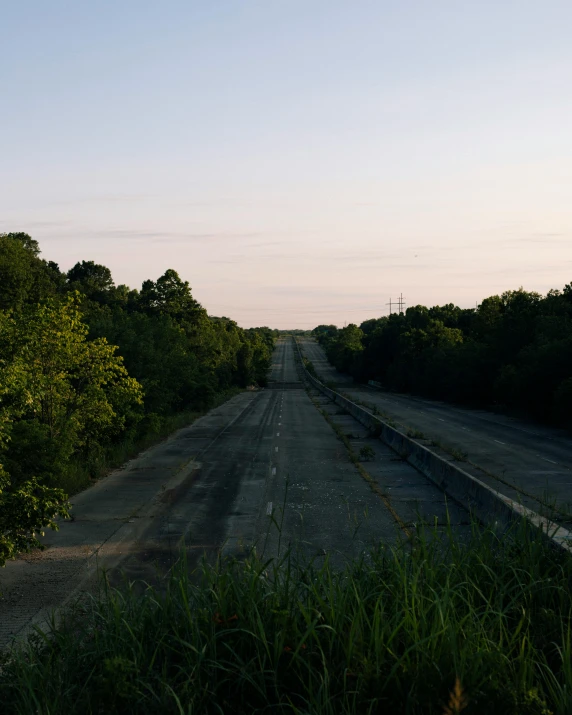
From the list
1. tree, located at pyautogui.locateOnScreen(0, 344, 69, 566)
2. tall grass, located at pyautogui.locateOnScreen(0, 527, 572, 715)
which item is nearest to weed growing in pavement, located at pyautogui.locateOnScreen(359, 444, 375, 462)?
tree, located at pyautogui.locateOnScreen(0, 344, 69, 566)

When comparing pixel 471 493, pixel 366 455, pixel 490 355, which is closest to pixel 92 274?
pixel 490 355

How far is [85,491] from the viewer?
875 inches

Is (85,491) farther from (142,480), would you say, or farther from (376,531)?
(376,531)

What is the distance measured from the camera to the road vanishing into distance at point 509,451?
19891 millimetres

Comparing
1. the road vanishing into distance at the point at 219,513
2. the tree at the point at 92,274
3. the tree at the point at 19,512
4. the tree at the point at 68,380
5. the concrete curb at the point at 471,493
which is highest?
the tree at the point at 92,274

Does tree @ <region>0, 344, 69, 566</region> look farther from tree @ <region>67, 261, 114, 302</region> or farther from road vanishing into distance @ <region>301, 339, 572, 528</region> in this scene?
tree @ <region>67, 261, 114, 302</region>

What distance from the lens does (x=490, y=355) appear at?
64125mm

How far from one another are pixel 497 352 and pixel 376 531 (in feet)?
166

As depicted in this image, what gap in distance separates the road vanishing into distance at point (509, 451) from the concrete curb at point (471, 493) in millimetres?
432

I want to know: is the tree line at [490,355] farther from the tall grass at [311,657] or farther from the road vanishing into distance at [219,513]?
the tall grass at [311,657]

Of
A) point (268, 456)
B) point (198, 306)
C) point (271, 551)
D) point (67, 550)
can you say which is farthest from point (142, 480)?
point (198, 306)

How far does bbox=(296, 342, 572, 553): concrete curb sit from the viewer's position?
421 inches

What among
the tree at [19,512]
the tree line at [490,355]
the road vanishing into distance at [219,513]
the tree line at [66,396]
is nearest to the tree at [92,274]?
the tree line at [490,355]

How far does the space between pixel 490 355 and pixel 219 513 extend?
50093 millimetres
